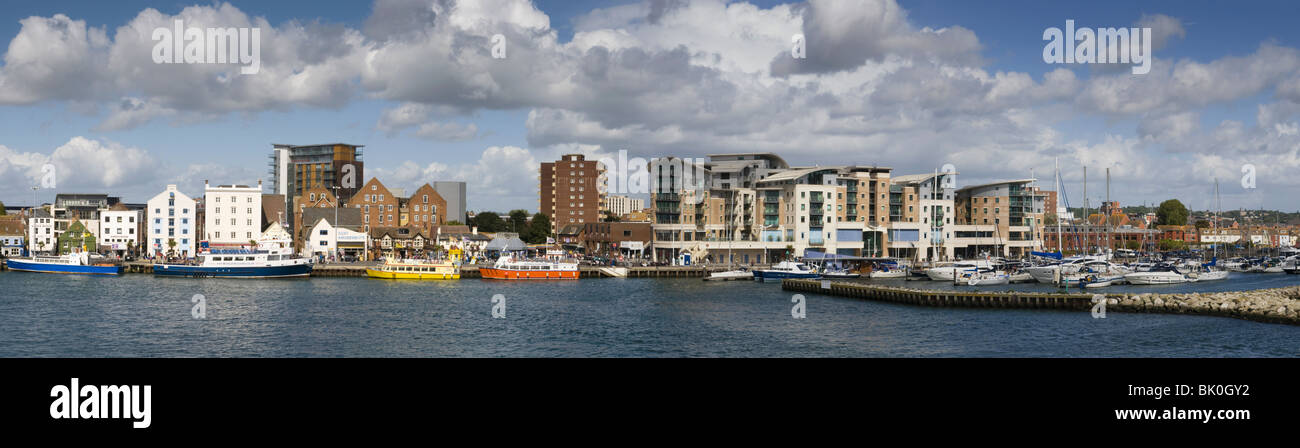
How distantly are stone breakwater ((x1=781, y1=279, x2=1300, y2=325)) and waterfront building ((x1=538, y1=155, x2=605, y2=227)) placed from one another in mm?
85170

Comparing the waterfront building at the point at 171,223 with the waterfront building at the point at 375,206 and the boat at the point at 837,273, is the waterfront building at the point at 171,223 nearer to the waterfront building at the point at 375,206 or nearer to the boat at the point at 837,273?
the waterfront building at the point at 375,206

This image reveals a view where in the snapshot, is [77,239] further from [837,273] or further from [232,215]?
[837,273]

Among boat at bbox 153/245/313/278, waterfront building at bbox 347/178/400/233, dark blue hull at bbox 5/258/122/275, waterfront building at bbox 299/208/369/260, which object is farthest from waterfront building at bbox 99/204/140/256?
boat at bbox 153/245/313/278

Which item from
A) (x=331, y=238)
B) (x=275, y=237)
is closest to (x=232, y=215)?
(x=275, y=237)

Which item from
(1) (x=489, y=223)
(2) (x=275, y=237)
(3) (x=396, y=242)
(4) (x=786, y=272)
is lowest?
(4) (x=786, y=272)

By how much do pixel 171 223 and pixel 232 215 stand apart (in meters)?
5.69

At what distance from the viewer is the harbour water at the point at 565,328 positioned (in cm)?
2862

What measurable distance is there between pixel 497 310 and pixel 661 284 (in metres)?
24.3

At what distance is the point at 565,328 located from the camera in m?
34.6
